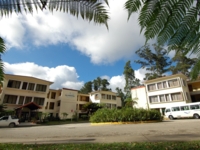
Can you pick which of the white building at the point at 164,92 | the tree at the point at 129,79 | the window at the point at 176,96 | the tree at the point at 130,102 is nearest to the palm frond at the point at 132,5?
the white building at the point at 164,92

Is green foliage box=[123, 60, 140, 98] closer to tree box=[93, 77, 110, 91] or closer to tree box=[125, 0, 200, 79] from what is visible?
tree box=[93, 77, 110, 91]

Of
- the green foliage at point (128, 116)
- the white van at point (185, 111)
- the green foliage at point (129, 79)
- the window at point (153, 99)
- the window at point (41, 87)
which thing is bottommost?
the green foliage at point (128, 116)

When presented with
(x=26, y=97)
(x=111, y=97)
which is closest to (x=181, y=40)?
(x=26, y=97)

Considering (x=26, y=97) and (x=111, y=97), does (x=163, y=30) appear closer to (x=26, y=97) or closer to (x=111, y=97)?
(x=26, y=97)

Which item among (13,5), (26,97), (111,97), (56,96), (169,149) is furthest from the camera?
(111,97)

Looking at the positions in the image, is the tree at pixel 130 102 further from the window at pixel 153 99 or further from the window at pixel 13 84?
the window at pixel 13 84

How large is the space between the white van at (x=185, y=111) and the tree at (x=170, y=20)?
2412 cm

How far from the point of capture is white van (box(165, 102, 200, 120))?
21.1m

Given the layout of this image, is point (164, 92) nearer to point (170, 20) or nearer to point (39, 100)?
point (39, 100)

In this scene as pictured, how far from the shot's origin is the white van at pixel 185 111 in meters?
21.1

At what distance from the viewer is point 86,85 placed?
71688 mm

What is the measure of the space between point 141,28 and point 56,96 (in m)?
39.1

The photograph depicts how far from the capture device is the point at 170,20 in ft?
4.83

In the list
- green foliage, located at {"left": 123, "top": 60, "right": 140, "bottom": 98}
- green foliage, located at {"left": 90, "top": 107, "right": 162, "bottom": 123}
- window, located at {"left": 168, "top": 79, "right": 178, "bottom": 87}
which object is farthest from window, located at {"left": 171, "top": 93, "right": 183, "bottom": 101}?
green foliage, located at {"left": 123, "top": 60, "right": 140, "bottom": 98}
